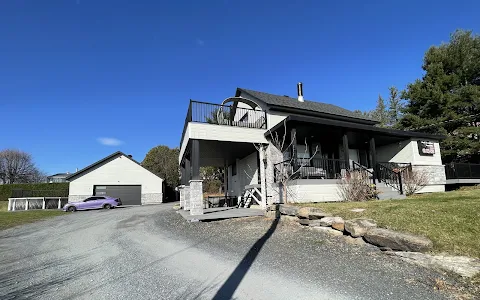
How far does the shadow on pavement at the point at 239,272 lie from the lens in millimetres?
3781

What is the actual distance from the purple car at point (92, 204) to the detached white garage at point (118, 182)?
497cm

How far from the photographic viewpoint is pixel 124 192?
27500 millimetres

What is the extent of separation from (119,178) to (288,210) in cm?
2385

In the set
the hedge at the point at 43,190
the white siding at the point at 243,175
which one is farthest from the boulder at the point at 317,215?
the hedge at the point at 43,190

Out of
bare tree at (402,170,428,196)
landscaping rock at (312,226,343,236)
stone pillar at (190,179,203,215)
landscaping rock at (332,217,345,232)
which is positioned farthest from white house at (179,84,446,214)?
landscaping rock at (332,217,345,232)

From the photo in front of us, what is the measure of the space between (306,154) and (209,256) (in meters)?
10.5

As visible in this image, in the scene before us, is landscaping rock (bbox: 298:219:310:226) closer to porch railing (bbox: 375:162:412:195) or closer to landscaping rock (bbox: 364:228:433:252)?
landscaping rock (bbox: 364:228:433:252)

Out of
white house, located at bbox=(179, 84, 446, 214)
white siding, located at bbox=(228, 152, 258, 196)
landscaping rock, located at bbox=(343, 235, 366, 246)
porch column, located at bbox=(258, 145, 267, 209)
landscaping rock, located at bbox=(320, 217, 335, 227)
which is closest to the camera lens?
landscaping rock, located at bbox=(343, 235, 366, 246)

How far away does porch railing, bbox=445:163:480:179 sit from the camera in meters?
16.0

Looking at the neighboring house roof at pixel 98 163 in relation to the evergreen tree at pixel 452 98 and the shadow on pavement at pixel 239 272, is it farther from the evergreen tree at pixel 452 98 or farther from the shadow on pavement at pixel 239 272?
the evergreen tree at pixel 452 98

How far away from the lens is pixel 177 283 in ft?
13.8

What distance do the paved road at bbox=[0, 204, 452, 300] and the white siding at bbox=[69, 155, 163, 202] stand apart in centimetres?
2028

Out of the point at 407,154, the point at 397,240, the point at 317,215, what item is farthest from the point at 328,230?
the point at 407,154

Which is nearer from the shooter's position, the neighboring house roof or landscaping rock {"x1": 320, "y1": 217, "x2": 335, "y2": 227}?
landscaping rock {"x1": 320, "y1": 217, "x2": 335, "y2": 227}
